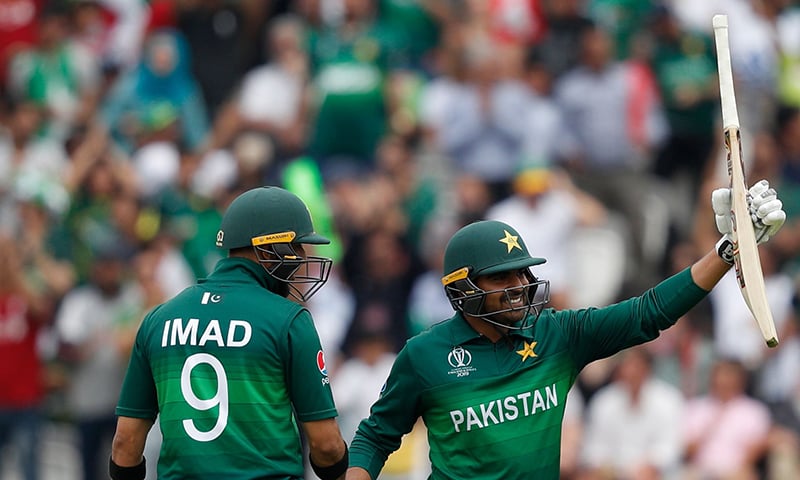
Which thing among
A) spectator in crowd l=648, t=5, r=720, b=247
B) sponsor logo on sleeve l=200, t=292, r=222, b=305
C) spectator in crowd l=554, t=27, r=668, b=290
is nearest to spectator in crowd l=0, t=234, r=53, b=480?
→ spectator in crowd l=554, t=27, r=668, b=290

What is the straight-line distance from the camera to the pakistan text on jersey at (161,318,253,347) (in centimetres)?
717

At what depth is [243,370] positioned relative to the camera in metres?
7.15

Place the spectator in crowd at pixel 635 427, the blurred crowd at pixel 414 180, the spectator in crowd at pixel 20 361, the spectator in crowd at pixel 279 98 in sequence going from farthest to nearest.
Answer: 1. the spectator in crowd at pixel 279 98
2. the spectator in crowd at pixel 20 361
3. the blurred crowd at pixel 414 180
4. the spectator in crowd at pixel 635 427

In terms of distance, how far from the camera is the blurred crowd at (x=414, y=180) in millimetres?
13609

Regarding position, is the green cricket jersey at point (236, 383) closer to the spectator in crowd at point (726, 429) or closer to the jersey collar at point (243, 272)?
the jersey collar at point (243, 272)

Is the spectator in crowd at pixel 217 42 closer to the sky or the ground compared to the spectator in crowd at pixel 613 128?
closer to the sky

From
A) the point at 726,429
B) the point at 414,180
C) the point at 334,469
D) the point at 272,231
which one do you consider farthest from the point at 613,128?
the point at 334,469

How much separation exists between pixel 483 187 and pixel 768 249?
2597mm

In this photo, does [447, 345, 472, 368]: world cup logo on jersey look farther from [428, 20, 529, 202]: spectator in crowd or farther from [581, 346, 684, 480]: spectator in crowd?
[428, 20, 529, 202]: spectator in crowd

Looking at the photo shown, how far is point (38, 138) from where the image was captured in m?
17.0

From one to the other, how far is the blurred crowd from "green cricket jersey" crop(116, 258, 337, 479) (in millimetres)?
6118

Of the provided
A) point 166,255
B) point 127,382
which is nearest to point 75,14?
point 166,255

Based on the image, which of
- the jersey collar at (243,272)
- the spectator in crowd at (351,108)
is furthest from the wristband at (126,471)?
the spectator in crowd at (351,108)

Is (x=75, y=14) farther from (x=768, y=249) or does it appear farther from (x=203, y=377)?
(x=203, y=377)
